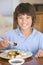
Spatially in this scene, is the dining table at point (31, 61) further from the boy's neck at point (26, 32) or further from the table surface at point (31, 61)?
the boy's neck at point (26, 32)

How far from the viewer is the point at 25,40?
5.61ft

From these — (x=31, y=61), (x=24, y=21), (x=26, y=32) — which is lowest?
(x=31, y=61)

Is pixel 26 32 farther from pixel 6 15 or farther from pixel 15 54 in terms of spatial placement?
Result: pixel 6 15

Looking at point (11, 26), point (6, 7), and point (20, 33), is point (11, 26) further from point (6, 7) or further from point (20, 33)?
point (20, 33)

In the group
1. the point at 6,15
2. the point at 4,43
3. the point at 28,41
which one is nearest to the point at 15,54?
the point at 4,43

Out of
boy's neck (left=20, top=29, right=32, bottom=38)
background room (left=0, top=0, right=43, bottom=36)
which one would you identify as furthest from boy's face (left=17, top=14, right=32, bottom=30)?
background room (left=0, top=0, right=43, bottom=36)

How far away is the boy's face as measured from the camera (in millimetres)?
1688

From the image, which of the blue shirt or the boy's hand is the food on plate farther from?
the blue shirt

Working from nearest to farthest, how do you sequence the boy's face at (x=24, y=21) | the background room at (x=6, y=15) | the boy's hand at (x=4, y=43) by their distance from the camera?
the boy's hand at (x=4, y=43) → the boy's face at (x=24, y=21) → the background room at (x=6, y=15)

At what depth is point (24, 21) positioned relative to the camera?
66.7 inches

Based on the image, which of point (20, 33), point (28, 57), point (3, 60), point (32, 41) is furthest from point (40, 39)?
point (3, 60)

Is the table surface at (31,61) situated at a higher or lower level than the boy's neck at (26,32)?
lower

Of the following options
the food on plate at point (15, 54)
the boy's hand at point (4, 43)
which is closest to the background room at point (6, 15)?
the boy's hand at point (4, 43)

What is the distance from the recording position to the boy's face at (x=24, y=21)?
1.69 metres
